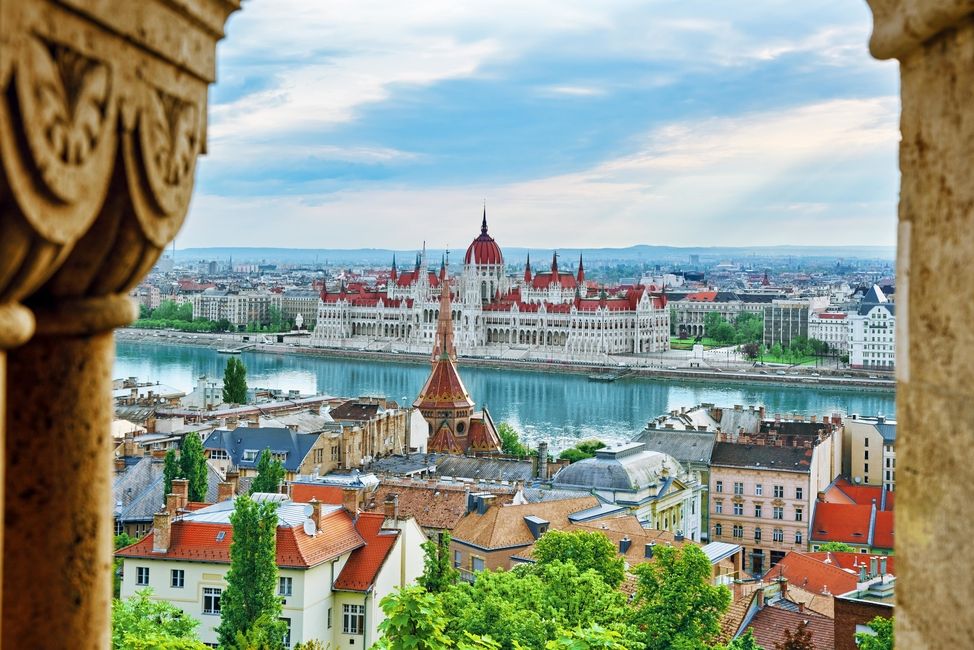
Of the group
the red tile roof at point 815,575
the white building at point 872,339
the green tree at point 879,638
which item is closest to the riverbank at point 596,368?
the white building at point 872,339

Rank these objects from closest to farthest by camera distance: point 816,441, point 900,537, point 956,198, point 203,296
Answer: point 956,198, point 900,537, point 816,441, point 203,296

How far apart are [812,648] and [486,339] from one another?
55.5 metres

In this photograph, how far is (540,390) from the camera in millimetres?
45562

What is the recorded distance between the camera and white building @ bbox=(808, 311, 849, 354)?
59656mm

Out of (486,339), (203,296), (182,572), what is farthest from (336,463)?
(203,296)

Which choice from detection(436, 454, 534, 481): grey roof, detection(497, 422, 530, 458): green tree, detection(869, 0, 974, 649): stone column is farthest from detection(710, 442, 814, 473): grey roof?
detection(869, 0, 974, 649): stone column

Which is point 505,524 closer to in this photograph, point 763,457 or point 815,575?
point 815,575

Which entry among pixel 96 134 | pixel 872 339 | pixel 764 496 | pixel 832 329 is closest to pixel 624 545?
pixel 764 496

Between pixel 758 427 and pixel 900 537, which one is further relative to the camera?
pixel 758 427

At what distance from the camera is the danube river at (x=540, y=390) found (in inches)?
1382

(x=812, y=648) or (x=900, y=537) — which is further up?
(x=900, y=537)

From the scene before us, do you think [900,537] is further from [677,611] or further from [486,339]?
[486,339]

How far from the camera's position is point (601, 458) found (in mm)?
17188

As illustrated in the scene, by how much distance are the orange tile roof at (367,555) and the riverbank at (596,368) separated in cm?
3175
